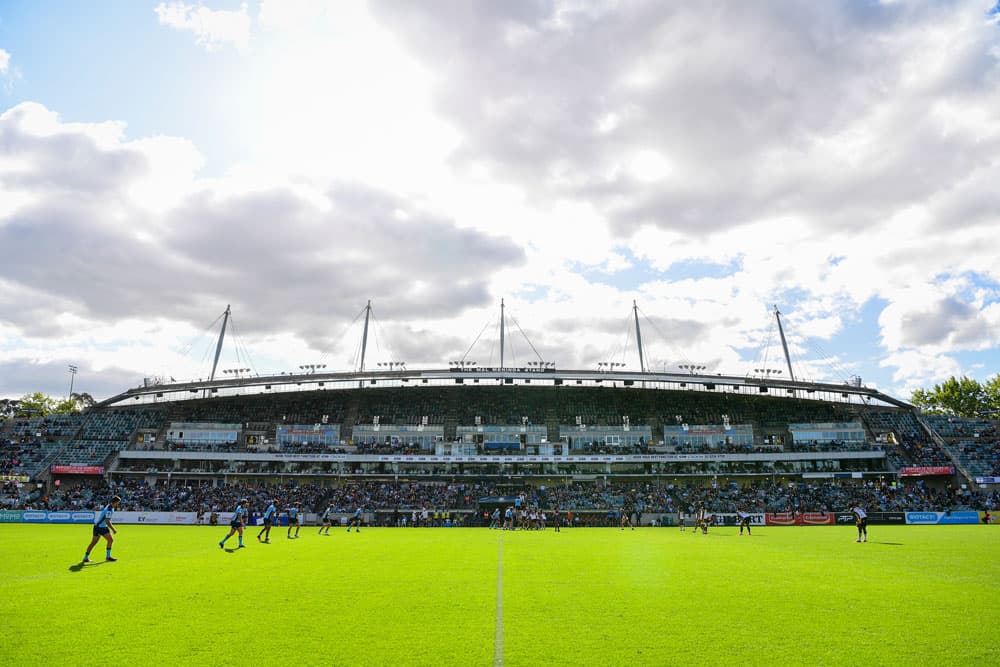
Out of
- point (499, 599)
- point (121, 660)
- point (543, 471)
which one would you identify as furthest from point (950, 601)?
point (543, 471)

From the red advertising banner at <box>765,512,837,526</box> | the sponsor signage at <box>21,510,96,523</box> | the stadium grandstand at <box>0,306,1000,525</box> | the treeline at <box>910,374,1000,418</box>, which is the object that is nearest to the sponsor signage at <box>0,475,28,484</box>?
the stadium grandstand at <box>0,306,1000,525</box>

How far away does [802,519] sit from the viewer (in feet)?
174

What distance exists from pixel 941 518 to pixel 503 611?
2179 inches

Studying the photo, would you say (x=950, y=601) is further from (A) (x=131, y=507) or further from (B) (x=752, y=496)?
(A) (x=131, y=507)

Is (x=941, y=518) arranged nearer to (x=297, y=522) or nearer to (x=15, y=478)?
(x=297, y=522)

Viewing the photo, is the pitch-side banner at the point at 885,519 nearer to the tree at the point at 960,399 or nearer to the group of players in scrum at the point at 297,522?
the group of players in scrum at the point at 297,522

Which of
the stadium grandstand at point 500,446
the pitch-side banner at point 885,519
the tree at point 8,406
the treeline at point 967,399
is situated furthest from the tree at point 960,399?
the tree at point 8,406

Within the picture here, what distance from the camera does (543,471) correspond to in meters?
72.2

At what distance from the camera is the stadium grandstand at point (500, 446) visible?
64.2 meters

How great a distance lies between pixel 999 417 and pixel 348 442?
103343mm

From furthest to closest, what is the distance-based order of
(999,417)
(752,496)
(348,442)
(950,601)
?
(999,417) < (348,442) < (752,496) < (950,601)

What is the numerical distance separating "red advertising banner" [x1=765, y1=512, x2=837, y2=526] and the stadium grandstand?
248 inches

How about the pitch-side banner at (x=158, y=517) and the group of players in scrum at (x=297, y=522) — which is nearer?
the group of players in scrum at (x=297, y=522)

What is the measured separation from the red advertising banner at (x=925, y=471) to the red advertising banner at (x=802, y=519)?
1938 centimetres
